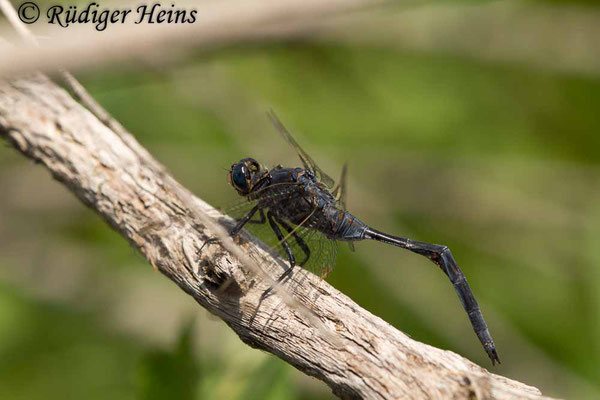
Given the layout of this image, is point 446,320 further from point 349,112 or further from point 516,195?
point 349,112

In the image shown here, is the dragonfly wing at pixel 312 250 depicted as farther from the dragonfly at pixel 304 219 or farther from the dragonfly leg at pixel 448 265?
the dragonfly leg at pixel 448 265

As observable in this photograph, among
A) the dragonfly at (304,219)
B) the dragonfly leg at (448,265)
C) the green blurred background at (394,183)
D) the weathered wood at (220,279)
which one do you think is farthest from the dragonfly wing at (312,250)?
the green blurred background at (394,183)

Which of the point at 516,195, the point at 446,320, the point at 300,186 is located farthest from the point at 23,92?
the point at 516,195

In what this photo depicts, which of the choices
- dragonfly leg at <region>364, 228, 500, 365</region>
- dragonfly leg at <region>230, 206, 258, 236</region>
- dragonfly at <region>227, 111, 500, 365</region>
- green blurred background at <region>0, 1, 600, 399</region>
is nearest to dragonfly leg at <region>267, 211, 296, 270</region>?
dragonfly at <region>227, 111, 500, 365</region>

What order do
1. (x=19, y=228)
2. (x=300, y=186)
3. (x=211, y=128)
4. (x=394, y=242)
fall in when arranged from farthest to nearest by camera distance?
1. (x=211, y=128)
2. (x=19, y=228)
3. (x=394, y=242)
4. (x=300, y=186)

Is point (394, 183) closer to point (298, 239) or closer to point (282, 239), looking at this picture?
point (298, 239)

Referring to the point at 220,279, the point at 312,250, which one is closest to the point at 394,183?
the point at 312,250
